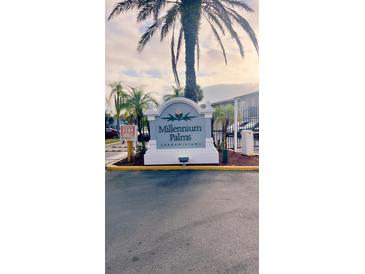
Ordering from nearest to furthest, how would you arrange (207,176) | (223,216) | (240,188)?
(223,216), (240,188), (207,176)

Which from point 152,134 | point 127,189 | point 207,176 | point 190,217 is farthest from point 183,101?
point 190,217

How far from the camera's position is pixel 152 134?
7.37 meters

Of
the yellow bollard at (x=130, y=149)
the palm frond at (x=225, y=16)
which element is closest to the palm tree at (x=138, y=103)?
the yellow bollard at (x=130, y=149)

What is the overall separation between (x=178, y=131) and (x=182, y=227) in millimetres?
4622

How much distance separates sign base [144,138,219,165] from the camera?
7.07m

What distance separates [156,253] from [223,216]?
125 cm

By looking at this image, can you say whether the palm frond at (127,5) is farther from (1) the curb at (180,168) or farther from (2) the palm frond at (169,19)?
(1) the curb at (180,168)

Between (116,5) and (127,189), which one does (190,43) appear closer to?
(116,5)

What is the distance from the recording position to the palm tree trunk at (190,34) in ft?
26.7

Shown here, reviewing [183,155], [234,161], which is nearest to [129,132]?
[183,155]

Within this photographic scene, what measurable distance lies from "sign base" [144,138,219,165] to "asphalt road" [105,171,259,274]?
6.76 feet

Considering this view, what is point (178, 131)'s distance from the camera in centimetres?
730

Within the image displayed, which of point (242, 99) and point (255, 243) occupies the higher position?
point (242, 99)

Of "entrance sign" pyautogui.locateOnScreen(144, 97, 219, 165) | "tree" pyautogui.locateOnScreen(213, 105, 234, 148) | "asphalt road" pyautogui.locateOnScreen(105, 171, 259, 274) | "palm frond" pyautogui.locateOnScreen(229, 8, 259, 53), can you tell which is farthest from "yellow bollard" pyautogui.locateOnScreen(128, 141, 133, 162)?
"palm frond" pyautogui.locateOnScreen(229, 8, 259, 53)
